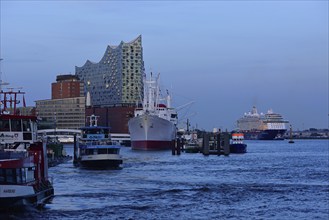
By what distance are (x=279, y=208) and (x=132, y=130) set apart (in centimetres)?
12735

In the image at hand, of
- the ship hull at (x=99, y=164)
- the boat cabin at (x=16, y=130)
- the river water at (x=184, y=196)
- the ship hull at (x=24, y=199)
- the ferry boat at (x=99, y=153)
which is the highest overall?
the boat cabin at (x=16, y=130)

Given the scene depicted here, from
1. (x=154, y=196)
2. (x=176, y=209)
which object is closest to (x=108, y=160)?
(x=154, y=196)

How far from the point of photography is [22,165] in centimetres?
3559

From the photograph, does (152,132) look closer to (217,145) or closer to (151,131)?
(151,131)

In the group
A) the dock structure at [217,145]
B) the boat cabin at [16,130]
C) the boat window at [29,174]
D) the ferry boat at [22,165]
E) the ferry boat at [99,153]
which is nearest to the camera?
the ferry boat at [22,165]

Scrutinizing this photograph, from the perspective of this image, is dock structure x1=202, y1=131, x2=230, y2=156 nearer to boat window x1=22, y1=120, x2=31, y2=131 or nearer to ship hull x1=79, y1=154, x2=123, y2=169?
ship hull x1=79, y1=154, x2=123, y2=169

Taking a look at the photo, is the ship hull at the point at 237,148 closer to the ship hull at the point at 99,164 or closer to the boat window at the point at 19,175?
the ship hull at the point at 99,164

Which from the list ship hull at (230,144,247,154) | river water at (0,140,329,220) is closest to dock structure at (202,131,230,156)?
ship hull at (230,144,247,154)

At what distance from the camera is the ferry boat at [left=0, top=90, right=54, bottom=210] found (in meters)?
34.9

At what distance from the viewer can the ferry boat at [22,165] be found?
1373 inches

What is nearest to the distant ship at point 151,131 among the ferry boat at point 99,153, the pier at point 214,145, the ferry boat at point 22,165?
the pier at point 214,145

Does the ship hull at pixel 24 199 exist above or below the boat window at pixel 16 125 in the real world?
below

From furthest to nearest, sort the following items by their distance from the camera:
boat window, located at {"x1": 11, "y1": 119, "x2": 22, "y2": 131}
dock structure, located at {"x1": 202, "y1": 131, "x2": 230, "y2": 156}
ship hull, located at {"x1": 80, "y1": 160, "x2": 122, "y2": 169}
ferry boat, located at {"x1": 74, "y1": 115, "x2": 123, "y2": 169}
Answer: dock structure, located at {"x1": 202, "y1": 131, "x2": 230, "y2": 156}
ship hull, located at {"x1": 80, "y1": 160, "x2": 122, "y2": 169}
ferry boat, located at {"x1": 74, "y1": 115, "x2": 123, "y2": 169}
boat window, located at {"x1": 11, "y1": 119, "x2": 22, "y2": 131}

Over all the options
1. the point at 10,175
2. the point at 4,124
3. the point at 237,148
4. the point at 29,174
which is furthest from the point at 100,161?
the point at 237,148
